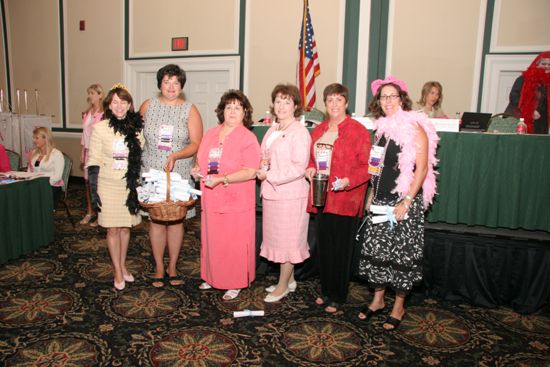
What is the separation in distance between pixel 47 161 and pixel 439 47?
5318 mm

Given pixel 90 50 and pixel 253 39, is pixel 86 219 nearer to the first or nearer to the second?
pixel 253 39

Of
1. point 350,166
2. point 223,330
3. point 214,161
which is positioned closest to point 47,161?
point 214,161

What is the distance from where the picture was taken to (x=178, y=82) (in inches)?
120

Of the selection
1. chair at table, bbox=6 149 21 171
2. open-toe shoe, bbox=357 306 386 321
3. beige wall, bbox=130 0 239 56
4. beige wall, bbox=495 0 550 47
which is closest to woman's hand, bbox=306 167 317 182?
open-toe shoe, bbox=357 306 386 321

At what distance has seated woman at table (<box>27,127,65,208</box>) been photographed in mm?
4391

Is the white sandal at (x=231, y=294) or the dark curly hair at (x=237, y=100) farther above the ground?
the dark curly hair at (x=237, y=100)

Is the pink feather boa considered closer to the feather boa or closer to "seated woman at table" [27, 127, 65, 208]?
the feather boa

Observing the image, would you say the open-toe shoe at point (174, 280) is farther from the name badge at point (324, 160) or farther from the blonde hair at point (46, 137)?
the blonde hair at point (46, 137)

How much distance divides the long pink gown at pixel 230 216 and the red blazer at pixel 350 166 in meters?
0.55

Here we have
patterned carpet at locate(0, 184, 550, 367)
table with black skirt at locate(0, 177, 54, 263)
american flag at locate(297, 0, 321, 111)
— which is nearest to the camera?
patterned carpet at locate(0, 184, 550, 367)

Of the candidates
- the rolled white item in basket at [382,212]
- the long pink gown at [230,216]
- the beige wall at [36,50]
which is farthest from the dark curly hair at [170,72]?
the beige wall at [36,50]

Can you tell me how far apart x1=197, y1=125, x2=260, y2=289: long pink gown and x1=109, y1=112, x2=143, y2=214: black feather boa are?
46cm

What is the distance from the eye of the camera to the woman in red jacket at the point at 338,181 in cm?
271

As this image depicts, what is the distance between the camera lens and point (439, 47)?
5930 mm
